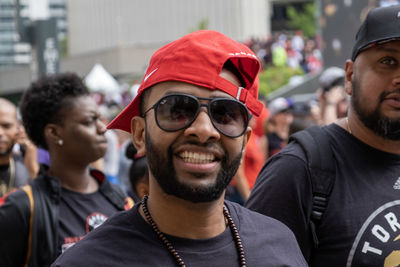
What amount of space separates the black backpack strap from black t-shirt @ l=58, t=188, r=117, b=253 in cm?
137

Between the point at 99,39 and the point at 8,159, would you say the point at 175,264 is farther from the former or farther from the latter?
the point at 99,39

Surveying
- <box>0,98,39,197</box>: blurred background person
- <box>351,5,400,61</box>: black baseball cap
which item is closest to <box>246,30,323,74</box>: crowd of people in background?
<box>0,98,39,197</box>: blurred background person

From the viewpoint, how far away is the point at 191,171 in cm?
213

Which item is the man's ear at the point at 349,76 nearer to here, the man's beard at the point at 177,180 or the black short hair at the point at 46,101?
the man's beard at the point at 177,180

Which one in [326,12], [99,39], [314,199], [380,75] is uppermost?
[380,75]

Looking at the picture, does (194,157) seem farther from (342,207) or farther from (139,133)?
(342,207)

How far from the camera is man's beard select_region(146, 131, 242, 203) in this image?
6.99 ft

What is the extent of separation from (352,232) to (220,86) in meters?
0.91

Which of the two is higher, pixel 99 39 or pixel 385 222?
pixel 385 222

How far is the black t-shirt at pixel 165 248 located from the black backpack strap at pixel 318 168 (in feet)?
1.35

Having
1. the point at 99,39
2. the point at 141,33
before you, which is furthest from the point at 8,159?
the point at 99,39

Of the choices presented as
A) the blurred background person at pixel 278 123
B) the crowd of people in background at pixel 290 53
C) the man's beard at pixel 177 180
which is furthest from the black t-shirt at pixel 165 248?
the crowd of people in background at pixel 290 53

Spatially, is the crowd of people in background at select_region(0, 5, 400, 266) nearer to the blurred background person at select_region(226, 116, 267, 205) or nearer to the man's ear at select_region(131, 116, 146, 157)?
the man's ear at select_region(131, 116, 146, 157)

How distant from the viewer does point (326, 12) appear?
42.1ft
